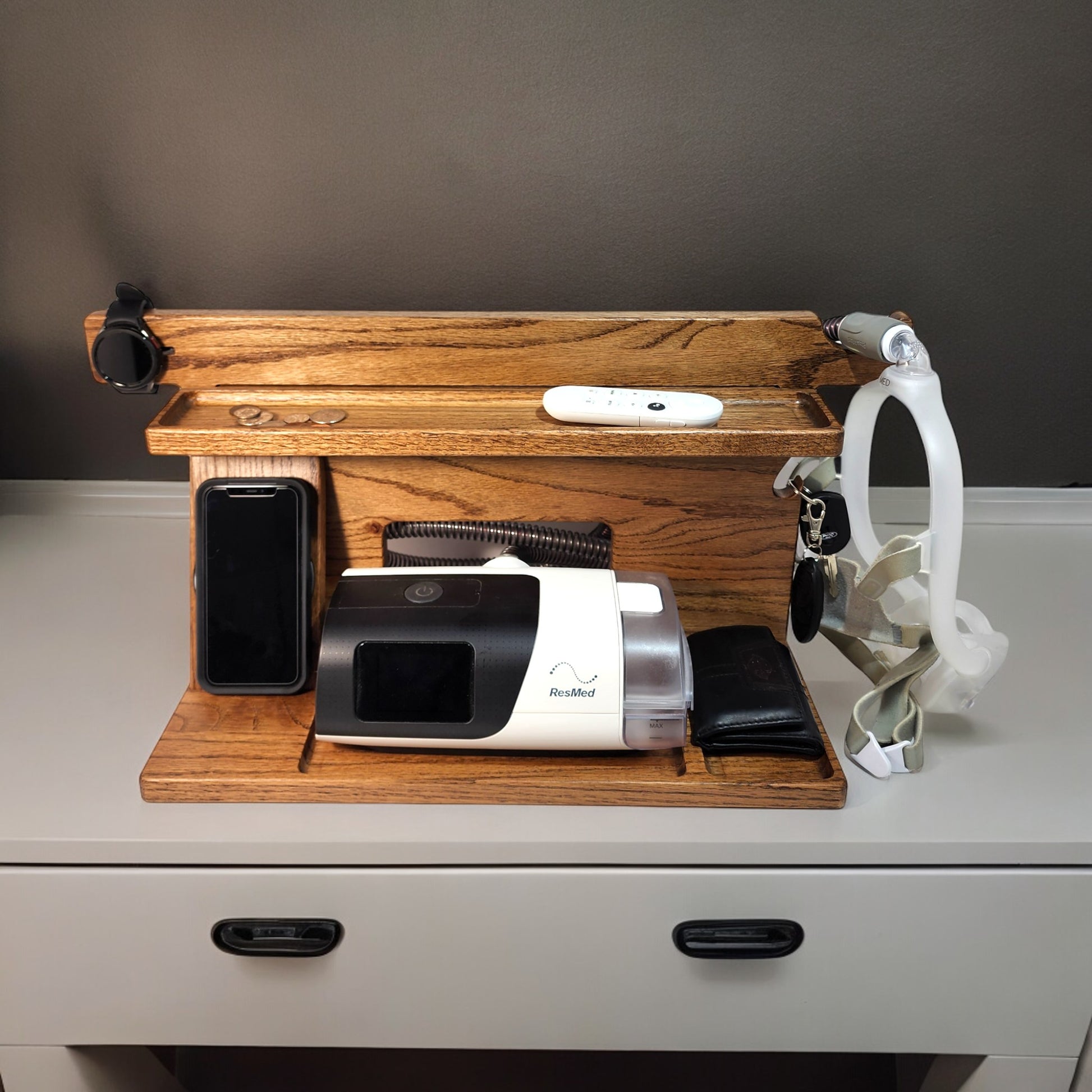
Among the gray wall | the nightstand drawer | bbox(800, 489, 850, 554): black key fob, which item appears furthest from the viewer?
the gray wall

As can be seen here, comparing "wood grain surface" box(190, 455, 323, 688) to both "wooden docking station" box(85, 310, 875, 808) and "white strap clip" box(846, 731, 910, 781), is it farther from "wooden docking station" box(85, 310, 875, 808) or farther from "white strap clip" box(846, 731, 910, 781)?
"white strap clip" box(846, 731, 910, 781)

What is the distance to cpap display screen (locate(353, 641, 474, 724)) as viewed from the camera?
2.62 ft

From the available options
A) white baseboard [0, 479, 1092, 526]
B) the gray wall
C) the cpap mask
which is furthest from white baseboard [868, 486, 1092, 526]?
the cpap mask

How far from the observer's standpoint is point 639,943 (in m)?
0.80

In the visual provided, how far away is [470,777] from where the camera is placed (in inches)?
31.7

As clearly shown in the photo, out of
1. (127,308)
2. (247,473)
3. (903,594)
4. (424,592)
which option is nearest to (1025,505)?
(903,594)

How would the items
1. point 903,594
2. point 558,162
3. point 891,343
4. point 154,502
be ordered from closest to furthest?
point 891,343, point 903,594, point 558,162, point 154,502

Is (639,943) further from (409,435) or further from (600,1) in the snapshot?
(600,1)

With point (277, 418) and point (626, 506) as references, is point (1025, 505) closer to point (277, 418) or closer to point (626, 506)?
point (626, 506)

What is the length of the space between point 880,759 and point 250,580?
1.78ft

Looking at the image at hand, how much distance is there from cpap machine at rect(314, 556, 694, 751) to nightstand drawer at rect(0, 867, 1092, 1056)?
0.34 feet

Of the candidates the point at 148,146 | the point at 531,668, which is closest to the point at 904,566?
the point at 531,668

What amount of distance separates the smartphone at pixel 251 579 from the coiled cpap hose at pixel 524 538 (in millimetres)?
86

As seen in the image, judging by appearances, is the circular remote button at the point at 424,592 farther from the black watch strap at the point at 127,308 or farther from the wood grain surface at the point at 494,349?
the black watch strap at the point at 127,308
